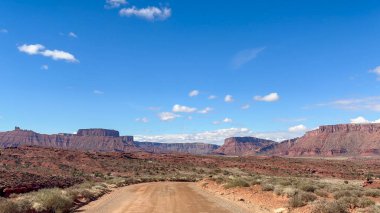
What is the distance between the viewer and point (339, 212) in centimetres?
1684

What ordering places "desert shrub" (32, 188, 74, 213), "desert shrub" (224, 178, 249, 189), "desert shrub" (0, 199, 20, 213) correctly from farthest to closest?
1. "desert shrub" (224, 178, 249, 189)
2. "desert shrub" (32, 188, 74, 213)
3. "desert shrub" (0, 199, 20, 213)

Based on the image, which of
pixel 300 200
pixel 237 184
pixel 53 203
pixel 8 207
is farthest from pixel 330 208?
pixel 237 184

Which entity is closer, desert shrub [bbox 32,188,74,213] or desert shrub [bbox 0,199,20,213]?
desert shrub [bbox 0,199,20,213]

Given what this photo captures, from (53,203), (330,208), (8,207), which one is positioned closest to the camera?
(8,207)

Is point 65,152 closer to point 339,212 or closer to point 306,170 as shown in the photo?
point 306,170

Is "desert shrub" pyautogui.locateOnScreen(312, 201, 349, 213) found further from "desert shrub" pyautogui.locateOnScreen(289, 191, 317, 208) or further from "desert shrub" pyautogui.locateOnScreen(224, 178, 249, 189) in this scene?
"desert shrub" pyautogui.locateOnScreen(224, 178, 249, 189)

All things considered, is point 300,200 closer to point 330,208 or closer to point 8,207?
point 330,208

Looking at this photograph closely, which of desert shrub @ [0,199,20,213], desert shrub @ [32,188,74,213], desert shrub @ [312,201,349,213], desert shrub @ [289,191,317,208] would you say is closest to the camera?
desert shrub @ [0,199,20,213]

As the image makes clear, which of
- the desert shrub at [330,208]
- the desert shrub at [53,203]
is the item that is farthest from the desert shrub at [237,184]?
the desert shrub at [53,203]

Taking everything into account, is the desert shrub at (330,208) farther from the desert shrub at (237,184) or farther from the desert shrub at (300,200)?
the desert shrub at (237,184)

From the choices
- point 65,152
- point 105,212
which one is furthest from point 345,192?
point 65,152

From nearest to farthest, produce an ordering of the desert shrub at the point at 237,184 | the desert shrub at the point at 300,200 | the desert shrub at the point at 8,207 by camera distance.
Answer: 1. the desert shrub at the point at 8,207
2. the desert shrub at the point at 300,200
3. the desert shrub at the point at 237,184

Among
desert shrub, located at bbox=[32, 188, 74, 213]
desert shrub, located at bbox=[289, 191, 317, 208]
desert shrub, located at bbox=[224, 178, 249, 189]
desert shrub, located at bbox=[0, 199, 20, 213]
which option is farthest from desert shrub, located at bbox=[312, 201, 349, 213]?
desert shrub, located at bbox=[224, 178, 249, 189]

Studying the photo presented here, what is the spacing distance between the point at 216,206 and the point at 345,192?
8.15m
